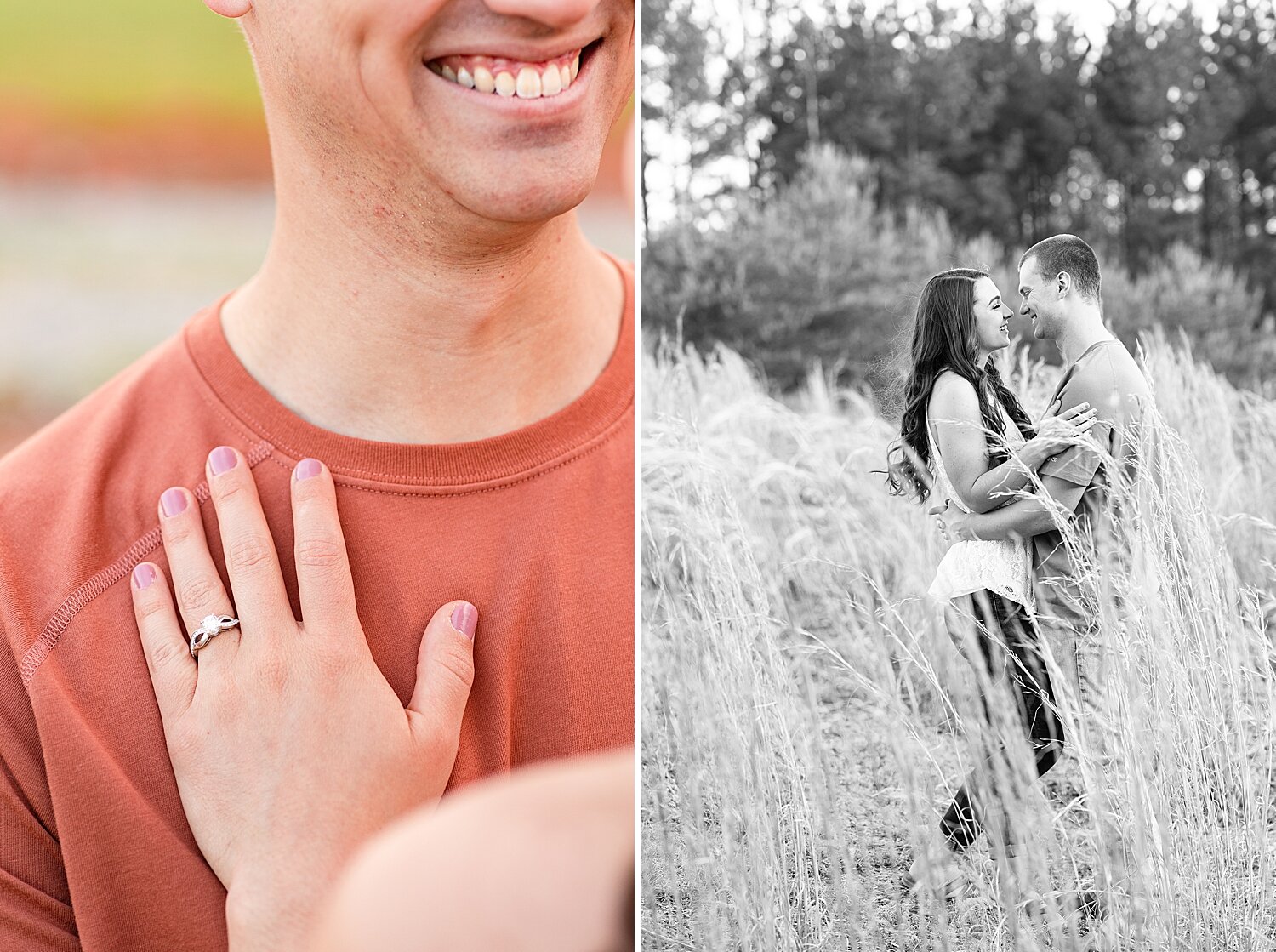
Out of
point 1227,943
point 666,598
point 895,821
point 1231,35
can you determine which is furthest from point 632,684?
point 1231,35

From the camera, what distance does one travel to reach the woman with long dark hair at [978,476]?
172 centimetres

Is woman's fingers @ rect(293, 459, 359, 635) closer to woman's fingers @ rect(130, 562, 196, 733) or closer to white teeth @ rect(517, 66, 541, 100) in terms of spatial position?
woman's fingers @ rect(130, 562, 196, 733)

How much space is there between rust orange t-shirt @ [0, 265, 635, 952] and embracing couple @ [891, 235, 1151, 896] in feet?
1.67

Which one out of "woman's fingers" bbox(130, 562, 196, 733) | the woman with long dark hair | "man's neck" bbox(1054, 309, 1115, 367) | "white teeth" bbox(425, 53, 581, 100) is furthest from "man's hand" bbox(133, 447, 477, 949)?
"man's neck" bbox(1054, 309, 1115, 367)

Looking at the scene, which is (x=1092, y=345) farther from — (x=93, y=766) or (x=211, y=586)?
(x=93, y=766)

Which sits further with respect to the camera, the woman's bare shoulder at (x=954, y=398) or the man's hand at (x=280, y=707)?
the woman's bare shoulder at (x=954, y=398)

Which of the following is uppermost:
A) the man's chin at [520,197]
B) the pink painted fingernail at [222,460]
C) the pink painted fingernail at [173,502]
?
the man's chin at [520,197]

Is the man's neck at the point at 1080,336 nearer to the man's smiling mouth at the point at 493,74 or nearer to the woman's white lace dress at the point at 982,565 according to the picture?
the woman's white lace dress at the point at 982,565

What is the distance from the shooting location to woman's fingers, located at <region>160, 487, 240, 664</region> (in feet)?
4.84

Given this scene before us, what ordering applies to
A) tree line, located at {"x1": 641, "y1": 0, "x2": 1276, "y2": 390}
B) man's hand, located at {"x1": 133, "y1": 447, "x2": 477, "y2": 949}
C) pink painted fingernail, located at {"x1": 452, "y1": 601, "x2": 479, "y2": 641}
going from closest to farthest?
man's hand, located at {"x1": 133, "y1": 447, "x2": 477, "y2": 949}
pink painted fingernail, located at {"x1": 452, "y1": 601, "x2": 479, "y2": 641}
tree line, located at {"x1": 641, "y1": 0, "x2": 1276, "y2": 390}

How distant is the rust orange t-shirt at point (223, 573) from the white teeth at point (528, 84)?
0.47 meters

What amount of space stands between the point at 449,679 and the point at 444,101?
78 centimetres

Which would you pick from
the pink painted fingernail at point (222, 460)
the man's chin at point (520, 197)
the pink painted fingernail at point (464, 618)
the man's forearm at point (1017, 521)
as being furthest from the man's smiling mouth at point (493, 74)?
the man's forearm at point (1017, 521)

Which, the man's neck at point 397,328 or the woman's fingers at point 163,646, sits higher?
the man's neck at point 397,328
